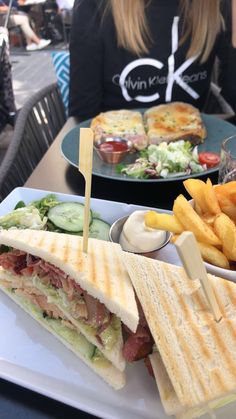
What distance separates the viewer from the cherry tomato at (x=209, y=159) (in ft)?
6.04

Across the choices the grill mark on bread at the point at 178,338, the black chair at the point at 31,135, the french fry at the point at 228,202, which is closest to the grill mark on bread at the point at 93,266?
the grill mark on bread at the point at 178,338

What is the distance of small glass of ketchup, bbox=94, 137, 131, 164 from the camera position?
6.31 feet

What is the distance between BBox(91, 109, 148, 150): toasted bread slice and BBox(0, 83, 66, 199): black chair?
38 centimetres

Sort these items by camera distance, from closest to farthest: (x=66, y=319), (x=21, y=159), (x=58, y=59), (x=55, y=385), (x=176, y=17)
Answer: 1. (x=55, y=385)
2. (x=66, y=319)
3. (x=21, y=159)
4. (x=176, y=17)
5. (x=58, y=59)

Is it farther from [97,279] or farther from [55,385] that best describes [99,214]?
[55,385]

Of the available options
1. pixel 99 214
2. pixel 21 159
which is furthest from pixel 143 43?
pixel 99 214

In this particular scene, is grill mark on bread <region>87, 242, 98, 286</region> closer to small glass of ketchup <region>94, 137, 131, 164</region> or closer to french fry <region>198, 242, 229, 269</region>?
french fry <region>198, 242, 229, 269</region>

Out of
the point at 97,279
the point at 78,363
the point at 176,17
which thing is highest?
the point at 176,17

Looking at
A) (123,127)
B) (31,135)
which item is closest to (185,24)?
(123,127)

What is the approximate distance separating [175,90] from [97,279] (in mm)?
1942

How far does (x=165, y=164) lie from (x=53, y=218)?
0.62m

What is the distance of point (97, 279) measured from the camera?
105cm

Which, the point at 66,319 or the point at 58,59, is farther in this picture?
the point at 58,59

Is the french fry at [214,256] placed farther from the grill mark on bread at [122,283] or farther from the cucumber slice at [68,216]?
the cucumber slice at [68,216]
